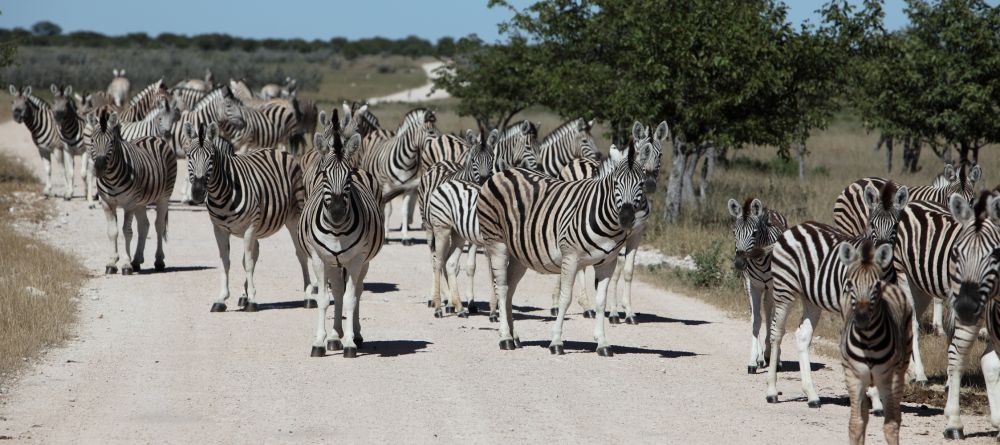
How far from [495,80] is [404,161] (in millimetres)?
11650

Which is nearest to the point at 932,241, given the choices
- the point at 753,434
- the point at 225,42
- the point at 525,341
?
the point at 753,434

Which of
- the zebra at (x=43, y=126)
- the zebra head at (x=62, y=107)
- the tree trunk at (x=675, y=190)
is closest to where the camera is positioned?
the tree trunk at (x=675, y=190)

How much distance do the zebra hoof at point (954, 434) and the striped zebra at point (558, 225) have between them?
346 centimetres

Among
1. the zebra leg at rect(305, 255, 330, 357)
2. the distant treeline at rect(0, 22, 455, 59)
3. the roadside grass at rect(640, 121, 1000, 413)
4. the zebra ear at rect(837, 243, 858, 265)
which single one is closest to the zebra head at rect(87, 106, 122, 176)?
the zebra leg at rect(305, 255, 330, 357)

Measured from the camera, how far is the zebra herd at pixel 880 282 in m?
7.67

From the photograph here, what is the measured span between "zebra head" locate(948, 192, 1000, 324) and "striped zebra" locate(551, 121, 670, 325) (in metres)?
3.56

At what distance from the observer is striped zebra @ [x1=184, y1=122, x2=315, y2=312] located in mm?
13891

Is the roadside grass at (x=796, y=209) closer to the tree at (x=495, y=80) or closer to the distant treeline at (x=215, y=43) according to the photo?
the tree at (x=495, y=80)

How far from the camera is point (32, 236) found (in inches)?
773

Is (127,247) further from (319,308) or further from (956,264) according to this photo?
(956,264)

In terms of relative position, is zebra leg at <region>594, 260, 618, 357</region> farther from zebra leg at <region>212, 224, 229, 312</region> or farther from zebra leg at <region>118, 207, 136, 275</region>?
zebra leg at <region>118, 207, 136, 275</region>

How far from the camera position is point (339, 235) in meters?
11.2

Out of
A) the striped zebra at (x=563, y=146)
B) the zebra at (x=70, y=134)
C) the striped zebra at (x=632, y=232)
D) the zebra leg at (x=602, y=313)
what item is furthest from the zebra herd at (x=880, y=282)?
the zebra at (x=70, y=134)

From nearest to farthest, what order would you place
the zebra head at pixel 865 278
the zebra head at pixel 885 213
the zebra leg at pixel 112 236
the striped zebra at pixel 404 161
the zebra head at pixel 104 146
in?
the zebra head at pixel 865 278 < the zebra head at pixel 885 213 < the zebra head at pixel 104 146 < the zebra leg at pixel 112 236 < the striped zebra at pixel 404 161
